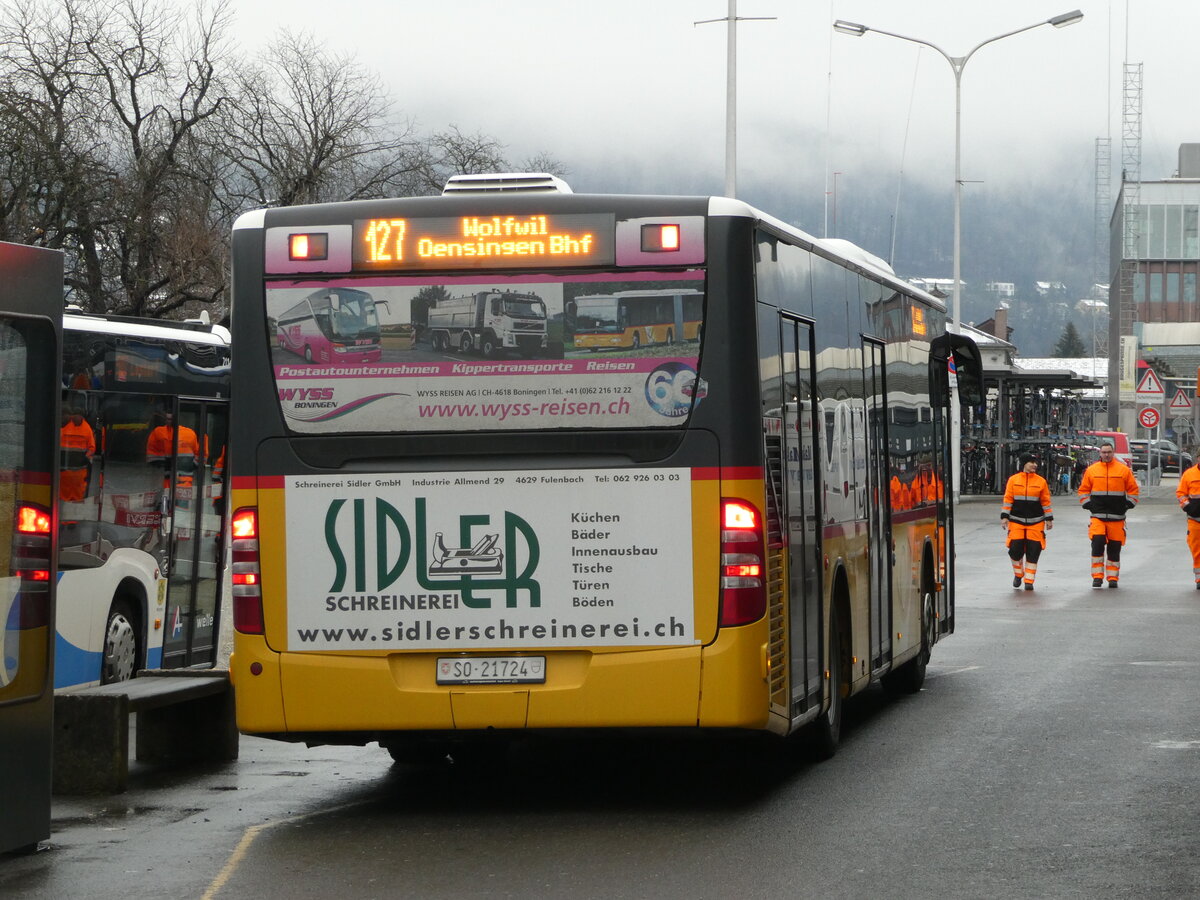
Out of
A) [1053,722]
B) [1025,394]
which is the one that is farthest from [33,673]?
[1025,394]

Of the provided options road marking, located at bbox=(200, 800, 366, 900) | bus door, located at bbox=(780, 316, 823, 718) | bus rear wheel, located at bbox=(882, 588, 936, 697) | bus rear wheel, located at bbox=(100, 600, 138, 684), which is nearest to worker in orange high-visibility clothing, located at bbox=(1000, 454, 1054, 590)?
bus rear wheel, located at bbox=(882, 588, 936, 697)

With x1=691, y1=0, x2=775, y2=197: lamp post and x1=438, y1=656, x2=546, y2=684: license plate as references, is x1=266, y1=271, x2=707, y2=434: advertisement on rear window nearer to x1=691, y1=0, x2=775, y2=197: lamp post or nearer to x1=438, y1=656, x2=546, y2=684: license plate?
x1=438, y1=656, x2=546, y2=684: license plate

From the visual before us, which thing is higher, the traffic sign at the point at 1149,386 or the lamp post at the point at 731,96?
the lamp post at the point at 731,96

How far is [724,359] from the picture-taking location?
8773 millimetres

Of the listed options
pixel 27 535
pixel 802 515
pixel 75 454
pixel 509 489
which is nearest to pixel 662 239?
pixel 509 489

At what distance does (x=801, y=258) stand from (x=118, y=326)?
20.8 ft

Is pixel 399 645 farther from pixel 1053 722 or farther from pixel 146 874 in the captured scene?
pixel 1053 722

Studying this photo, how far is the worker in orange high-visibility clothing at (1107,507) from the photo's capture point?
25.9 m

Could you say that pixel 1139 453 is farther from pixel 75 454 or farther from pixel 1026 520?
pixel 75 454

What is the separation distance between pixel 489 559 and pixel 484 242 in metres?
1.43

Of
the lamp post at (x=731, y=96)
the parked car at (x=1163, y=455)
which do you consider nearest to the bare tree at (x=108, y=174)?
the lamp post at (x=731, y=96)

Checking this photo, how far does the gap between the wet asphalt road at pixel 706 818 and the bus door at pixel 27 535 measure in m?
0.36

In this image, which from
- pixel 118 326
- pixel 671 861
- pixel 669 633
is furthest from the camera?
pixel 118 326

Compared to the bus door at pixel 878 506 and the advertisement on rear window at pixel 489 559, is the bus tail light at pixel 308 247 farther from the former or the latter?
the bus door at pixel 878 506
